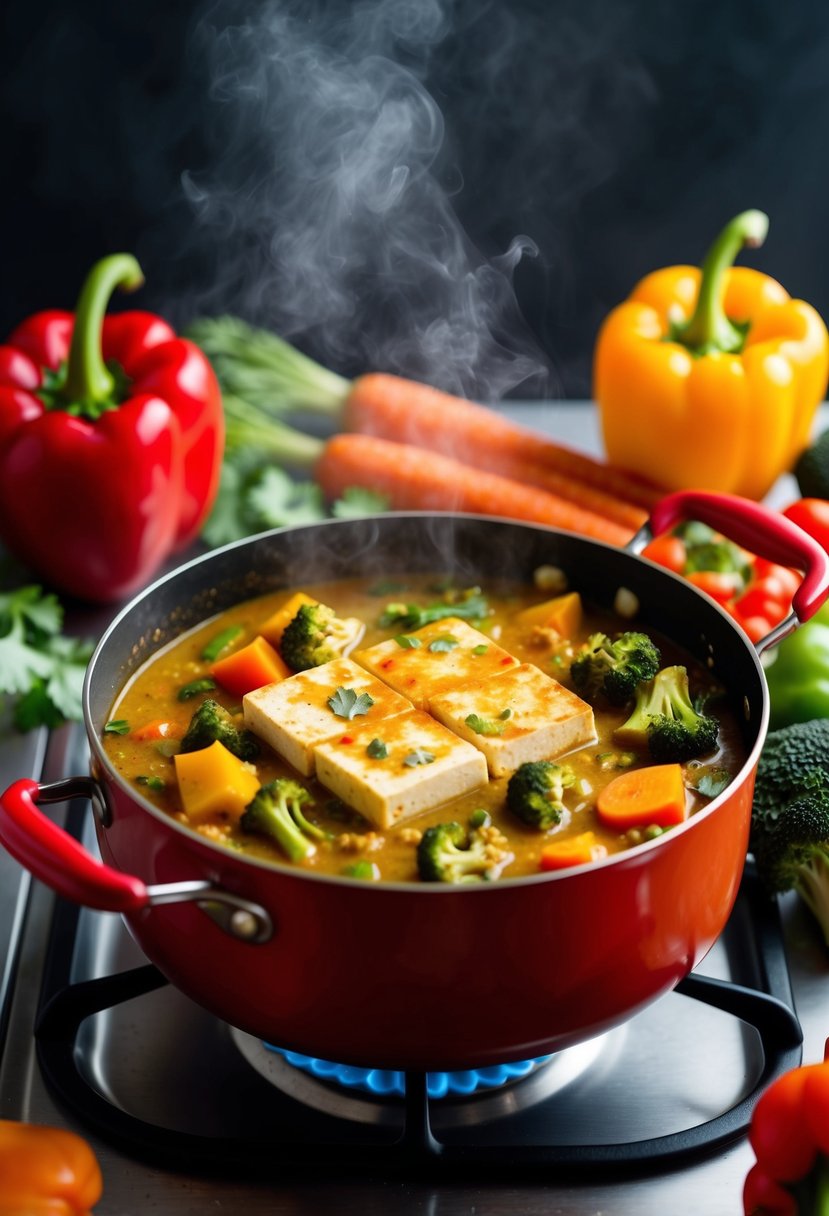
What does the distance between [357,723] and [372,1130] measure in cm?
60

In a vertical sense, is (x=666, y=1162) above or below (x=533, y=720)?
below

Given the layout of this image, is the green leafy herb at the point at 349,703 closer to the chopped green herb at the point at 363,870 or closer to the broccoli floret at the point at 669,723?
the chopped green herb at the point at 363,870

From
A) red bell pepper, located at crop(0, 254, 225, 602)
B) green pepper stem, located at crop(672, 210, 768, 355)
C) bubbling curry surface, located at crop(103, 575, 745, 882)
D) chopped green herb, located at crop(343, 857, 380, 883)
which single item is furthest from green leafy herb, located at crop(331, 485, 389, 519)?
chopped green herb, located at crop(343, 857, 380, 883)

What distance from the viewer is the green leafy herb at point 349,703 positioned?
2.05 m

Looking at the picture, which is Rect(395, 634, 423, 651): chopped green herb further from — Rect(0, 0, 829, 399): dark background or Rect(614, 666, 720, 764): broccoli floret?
Rect(0, 0, 829, 399): dark background

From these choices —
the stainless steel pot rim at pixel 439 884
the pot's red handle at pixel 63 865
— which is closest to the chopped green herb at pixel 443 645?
the stainless steel pot rim at pixel 439 884

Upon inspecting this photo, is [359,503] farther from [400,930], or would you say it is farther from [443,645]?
[400,930]

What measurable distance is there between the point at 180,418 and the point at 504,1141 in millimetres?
1866

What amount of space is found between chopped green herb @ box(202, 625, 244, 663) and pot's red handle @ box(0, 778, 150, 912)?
28.9 inches

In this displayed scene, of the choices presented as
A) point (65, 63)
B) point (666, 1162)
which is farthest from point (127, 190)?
point (666, 1162)

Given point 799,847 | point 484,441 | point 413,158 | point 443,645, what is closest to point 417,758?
point 443,645

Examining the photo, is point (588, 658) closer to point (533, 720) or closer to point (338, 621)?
point (533, 720)

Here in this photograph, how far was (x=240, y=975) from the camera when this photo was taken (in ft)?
5.49

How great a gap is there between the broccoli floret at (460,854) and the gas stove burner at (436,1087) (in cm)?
36
